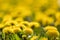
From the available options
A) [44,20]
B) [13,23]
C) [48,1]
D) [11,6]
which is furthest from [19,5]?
[13,23]

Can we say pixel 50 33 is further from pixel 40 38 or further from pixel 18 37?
pixel 18 37

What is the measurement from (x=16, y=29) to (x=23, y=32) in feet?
0.17

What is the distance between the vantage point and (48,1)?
3975mm

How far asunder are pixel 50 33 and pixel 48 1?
2.11 m

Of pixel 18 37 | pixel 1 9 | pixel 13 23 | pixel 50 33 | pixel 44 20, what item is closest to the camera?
pixel 50 33

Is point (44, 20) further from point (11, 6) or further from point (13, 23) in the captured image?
point (11, 6)

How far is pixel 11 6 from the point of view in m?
3.96

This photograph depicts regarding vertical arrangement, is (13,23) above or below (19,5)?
above

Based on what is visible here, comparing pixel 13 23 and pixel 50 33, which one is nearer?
pixel 50 33

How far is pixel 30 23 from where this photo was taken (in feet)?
7.57

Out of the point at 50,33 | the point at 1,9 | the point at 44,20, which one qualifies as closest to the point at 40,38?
the point at 50,33

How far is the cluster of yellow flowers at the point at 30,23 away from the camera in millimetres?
1974

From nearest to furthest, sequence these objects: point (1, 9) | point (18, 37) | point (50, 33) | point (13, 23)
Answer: point (50, 33) → point (18, 37) → point (13, 23) → point (1, 9)

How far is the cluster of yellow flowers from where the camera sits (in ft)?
6.48
